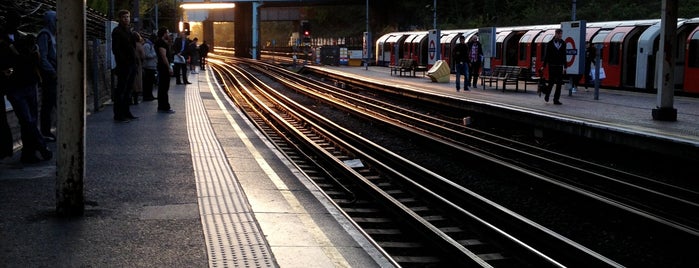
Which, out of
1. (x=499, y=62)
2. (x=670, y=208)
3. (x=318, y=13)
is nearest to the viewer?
(x=670, y=208)

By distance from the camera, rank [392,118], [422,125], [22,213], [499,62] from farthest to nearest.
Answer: [499,62] → [392,118] → [422,125] → [22,213]

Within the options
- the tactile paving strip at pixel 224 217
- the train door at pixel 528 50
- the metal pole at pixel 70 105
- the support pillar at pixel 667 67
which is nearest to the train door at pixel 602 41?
the train door at pixel 528 50

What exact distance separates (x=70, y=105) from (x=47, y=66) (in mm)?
4194

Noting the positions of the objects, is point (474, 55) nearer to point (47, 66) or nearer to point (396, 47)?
point (47, 66)

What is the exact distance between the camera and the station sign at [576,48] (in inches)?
825

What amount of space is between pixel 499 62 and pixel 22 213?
97.9ft

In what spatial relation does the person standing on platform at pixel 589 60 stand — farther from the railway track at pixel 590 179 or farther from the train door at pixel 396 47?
the train door at pixel 396 47

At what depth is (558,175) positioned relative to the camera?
1128 cm

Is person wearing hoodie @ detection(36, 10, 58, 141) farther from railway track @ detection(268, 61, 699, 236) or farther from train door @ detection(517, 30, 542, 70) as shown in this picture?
train door @ detection(517, 30, 542, 70)

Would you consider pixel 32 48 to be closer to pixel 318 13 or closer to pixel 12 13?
pixel 12 13

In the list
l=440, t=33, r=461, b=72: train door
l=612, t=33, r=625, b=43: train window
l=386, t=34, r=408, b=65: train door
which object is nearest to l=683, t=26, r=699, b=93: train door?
l=612, t=33, r=625, b=43: train window

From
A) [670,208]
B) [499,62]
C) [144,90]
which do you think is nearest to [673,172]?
[670,208]

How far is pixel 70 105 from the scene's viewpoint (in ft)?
21.0

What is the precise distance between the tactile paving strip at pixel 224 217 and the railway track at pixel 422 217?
1222mm
